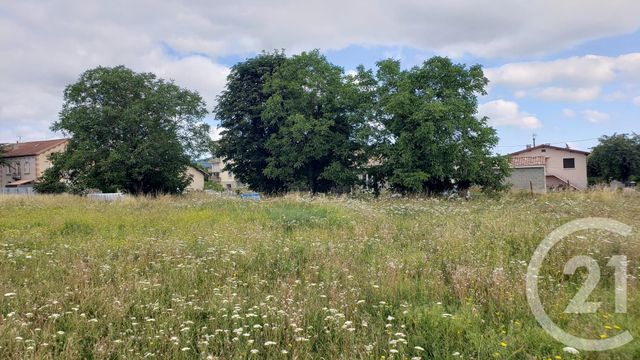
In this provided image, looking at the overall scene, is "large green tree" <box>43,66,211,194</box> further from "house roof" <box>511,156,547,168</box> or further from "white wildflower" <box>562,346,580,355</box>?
"house roof" <box>511,156,547,168</box>

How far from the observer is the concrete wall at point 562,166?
5522 centimetres

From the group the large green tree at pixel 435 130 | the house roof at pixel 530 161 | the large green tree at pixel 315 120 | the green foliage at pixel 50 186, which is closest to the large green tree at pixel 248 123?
the large green tree at pixel 315 120

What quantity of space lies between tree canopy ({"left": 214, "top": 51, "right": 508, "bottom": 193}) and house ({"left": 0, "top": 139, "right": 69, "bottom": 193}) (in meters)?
41.9

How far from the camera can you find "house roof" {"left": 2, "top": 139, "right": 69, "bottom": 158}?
62406mm

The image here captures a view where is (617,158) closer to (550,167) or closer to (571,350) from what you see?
(550,167)

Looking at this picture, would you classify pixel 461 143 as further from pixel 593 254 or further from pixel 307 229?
pixel 593 254

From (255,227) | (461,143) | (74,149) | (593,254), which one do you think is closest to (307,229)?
(255,227)

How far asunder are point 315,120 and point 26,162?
54.4 m

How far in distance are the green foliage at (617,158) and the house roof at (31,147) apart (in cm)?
7290

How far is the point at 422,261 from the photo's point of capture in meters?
7.06

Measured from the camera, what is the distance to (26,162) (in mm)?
62906

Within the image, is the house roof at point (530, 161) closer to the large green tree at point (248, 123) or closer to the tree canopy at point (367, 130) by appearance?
the tree canopy at point (367, 130)

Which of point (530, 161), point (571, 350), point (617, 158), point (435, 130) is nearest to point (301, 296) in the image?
point (571, 350)

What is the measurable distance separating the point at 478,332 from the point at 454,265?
232 cm
